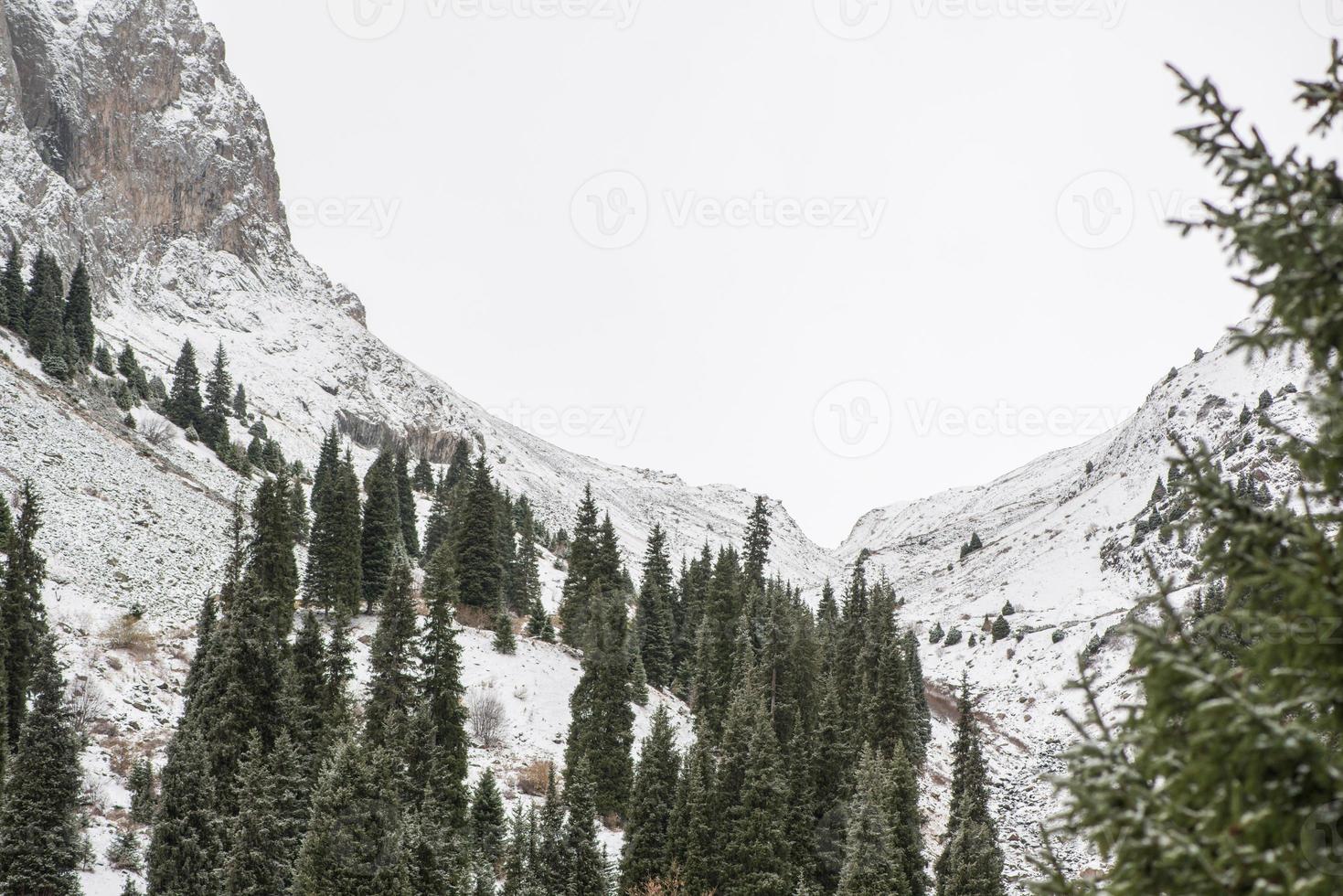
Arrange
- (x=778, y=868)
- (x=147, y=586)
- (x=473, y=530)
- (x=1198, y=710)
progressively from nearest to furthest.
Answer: (x=1198, y=710), (x=778, y=868), (x=147, y=586), (x=473, y=530)

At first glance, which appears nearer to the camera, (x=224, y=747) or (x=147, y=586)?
(x=224, y=747)

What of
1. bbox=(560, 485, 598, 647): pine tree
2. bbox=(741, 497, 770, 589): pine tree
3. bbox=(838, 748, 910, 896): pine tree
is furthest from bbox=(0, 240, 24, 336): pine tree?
bbox=(838, 748, 910, 896): pine tree

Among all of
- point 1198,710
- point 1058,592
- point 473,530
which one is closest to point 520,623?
point 473,530

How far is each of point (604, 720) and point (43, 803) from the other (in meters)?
25.0

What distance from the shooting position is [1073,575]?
121 meters

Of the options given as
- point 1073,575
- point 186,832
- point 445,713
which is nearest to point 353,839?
point 186,832

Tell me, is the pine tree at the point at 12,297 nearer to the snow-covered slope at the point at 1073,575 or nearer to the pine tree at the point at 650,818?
the pine tree at the point at 650,818

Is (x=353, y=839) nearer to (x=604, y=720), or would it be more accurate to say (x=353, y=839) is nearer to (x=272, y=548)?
(x=604, y=720)

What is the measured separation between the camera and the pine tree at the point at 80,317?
9662 centimetres

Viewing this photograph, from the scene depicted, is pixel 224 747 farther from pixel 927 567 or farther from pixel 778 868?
pixel 927 567

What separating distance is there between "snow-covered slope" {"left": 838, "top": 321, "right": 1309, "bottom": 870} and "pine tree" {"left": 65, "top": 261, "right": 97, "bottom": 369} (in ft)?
332

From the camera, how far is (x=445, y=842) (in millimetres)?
29672

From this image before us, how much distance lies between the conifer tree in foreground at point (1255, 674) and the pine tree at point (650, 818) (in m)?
33.2

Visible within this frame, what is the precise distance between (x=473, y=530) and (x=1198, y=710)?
60379 millimetres
